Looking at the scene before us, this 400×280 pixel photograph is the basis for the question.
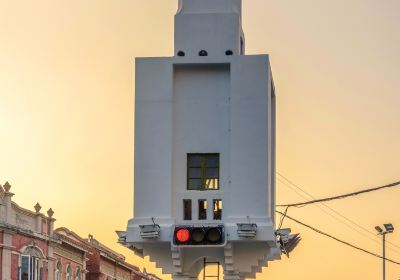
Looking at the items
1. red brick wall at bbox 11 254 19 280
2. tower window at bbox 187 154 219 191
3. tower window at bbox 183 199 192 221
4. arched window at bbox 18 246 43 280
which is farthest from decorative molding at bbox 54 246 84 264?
tower window at bbox 183 199 192 221

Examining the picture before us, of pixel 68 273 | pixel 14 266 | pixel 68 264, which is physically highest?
pixel 68 264

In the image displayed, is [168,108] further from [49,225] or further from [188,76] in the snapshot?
[49,225]

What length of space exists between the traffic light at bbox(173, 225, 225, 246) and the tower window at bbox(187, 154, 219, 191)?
130 centimetres

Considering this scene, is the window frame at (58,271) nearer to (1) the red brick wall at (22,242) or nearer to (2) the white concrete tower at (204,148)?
(1) the red brick wall at (22,242)

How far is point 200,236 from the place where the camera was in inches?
1029

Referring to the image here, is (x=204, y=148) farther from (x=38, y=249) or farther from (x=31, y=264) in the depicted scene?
(x=38, y=249)

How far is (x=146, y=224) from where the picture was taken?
26.7m

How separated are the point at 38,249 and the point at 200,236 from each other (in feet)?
122

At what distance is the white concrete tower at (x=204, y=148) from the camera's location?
26734mm

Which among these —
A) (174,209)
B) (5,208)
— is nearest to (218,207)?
(174,209)

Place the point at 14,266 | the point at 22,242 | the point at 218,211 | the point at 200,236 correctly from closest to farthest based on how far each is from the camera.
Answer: the point at 200,236
the point at 218,211
the point at 14,266
the point at 22,242

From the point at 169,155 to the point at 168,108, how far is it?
1.08 meters

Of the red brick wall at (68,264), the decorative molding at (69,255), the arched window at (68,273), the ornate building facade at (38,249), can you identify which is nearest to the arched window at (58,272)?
the ornate building facade at (38,249)

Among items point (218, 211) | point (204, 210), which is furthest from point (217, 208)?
point (204, 210)
